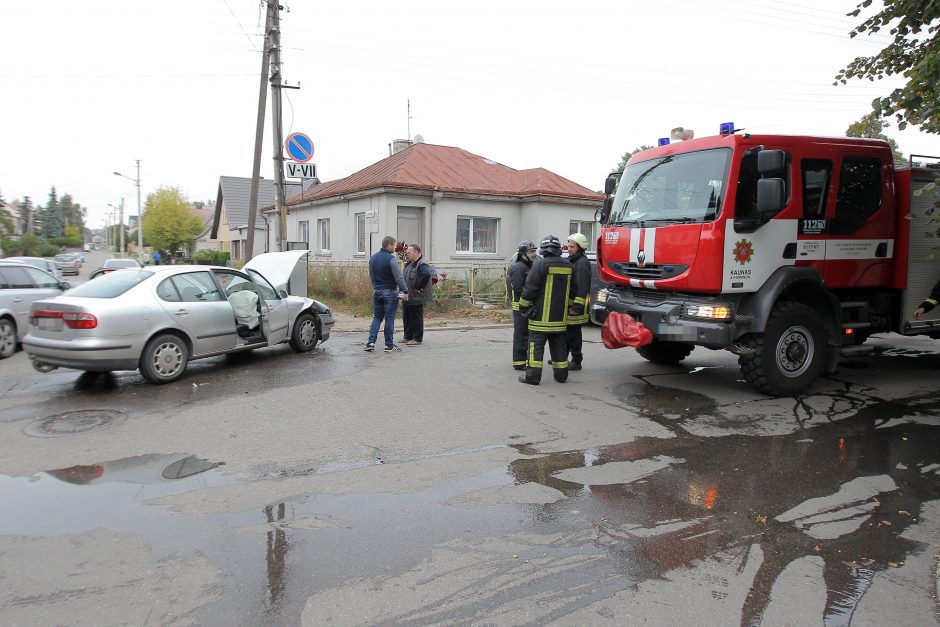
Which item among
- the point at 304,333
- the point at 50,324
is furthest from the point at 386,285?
the point at 50,324

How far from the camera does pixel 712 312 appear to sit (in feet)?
22.5

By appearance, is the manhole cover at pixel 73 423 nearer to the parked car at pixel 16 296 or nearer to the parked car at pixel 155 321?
the parked car at pixel 155 321

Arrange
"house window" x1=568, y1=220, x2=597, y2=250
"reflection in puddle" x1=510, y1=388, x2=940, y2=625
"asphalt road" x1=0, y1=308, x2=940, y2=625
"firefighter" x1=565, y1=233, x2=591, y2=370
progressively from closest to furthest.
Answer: "asphalt road" x1=0, y1=308, x2=940, y2=625 < "reflection in puddle" x1=510, y1=388, x2=940, y2=625 < "firefighter" x1=565, y1=233, x2=591, y2=370 < "house window" x1=568, y1=220, x2=597, y2=250

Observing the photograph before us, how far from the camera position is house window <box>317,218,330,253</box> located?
2205 centimetres

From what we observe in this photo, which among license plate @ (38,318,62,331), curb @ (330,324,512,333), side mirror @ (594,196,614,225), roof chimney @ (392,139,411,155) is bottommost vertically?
curb @ (330,324,512,333)

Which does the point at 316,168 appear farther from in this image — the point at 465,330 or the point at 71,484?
the point at 71,484

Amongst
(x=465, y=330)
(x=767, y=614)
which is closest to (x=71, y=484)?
(x=767, y=614)

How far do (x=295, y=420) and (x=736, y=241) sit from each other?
4962 mm

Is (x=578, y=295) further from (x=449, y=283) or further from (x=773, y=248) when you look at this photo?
(x=449, y=283)

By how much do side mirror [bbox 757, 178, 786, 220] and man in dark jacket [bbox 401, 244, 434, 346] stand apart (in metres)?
5.59

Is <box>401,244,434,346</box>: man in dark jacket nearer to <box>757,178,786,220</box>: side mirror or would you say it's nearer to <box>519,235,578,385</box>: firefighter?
<box>519,235,578,385</box>: firefighter

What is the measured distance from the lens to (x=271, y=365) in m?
9.14

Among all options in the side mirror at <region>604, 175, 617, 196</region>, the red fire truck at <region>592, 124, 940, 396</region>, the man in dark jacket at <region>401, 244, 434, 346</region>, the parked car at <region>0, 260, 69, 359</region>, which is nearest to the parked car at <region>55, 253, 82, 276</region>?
the parked car at <region>0, 260, 69, 359</region>

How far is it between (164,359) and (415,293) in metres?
4.35
